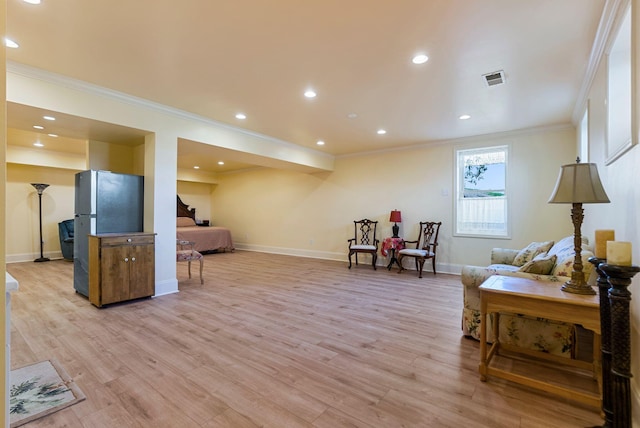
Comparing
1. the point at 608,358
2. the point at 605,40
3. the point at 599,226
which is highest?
the point at 605,40

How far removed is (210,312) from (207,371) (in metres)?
1.30

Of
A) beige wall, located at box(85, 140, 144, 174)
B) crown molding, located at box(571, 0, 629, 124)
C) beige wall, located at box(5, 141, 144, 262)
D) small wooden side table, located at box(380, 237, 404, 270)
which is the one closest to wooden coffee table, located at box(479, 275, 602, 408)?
crown molding, located at box(571, 0, 629, 124)

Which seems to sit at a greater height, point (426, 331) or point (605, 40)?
point (605, 40)

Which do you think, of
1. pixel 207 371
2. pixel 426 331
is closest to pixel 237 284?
pixel 207 371

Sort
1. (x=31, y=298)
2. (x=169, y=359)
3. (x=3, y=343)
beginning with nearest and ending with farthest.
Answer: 1. (x=3, y=343)
2. (x=169, y=359)
3. (x=31, y=298)

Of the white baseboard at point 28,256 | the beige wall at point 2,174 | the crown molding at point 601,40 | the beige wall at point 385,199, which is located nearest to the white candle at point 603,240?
the crown molding at point 601,40

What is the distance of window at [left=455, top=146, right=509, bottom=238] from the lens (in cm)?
520

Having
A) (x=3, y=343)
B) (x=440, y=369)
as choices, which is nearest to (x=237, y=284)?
(x=440, y=369)

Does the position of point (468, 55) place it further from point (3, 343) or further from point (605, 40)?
point (3, 343)

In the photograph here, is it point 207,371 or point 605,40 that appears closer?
point 207,371

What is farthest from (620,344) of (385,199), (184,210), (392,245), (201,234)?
(184,210)

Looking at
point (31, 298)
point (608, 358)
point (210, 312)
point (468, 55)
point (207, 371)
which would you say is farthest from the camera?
point (31, 298)

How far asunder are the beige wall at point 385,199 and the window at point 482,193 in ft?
0.44

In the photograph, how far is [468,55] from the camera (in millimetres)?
2637
